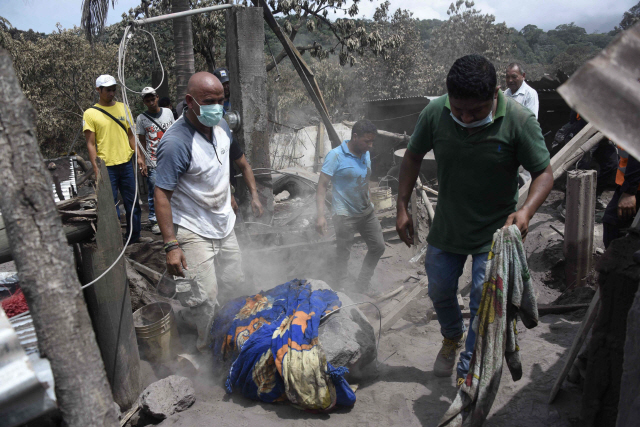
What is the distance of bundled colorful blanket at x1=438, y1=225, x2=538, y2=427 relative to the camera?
2.40 metres

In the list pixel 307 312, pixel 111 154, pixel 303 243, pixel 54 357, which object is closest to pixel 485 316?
pixel 307 312

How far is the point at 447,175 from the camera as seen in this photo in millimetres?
2836

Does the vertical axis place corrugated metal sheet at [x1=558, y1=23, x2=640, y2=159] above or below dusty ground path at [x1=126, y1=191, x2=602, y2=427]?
above

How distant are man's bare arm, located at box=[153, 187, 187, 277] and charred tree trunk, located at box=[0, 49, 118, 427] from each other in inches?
66.2

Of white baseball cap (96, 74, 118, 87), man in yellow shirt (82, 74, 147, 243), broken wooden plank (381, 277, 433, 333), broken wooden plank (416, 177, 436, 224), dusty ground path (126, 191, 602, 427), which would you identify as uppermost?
white baseball cap (96, 74, 118, 87)

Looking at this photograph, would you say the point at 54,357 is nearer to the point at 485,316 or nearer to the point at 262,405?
the point at 262,405

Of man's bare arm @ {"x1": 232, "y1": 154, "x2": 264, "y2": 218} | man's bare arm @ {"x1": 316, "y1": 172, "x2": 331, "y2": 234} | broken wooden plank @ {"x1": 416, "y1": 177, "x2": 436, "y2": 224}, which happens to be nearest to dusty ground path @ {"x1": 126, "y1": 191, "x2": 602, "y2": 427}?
man's bare arm @ {"x1": 316, "y1": 172, "x2": 331, "y2": 234}

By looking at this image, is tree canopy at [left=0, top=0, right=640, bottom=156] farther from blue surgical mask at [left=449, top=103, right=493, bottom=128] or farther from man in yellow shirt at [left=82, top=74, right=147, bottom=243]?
blue surgical mask at [left=449, top=103, right=493, bottom=128]

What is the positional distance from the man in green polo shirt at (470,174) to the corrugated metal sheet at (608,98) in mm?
1280

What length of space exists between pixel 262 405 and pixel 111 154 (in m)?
4.00

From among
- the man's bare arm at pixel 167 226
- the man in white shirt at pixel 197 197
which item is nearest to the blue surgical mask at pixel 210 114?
the man in white shirt at pixel 197 197

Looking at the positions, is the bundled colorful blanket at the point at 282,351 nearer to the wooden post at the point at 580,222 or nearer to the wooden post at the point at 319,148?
the wooden post at the point at 580,222

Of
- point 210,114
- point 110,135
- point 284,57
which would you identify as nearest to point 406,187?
point 210,114

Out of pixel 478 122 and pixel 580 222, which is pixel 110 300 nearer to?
pixel 478 122
